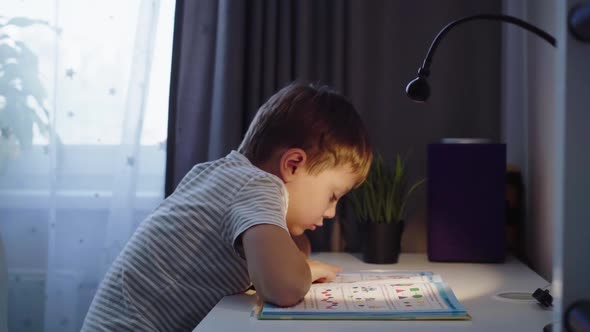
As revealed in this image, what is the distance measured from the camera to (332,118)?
49.6 inches

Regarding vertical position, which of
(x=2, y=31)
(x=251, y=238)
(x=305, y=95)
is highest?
(x=2, y=31)

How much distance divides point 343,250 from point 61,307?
81cm

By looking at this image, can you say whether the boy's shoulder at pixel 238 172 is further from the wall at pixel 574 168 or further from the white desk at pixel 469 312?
the wall at pixel 574 168

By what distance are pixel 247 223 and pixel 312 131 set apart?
0.30m

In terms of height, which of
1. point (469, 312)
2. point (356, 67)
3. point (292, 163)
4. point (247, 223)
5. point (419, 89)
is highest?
point (356, 67)

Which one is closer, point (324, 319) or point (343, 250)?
point (324, 319)

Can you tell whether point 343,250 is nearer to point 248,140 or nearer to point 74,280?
point 248,140

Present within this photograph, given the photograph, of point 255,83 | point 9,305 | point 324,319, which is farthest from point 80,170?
point 324,319

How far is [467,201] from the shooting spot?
1.52 metres

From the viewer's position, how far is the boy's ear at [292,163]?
1.21 m

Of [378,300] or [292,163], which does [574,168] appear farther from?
[292,163]

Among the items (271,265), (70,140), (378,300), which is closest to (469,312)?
(378,300)

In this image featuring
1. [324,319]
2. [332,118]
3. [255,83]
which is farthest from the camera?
[255,83]

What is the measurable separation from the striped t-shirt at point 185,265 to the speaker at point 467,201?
1.75 ft
